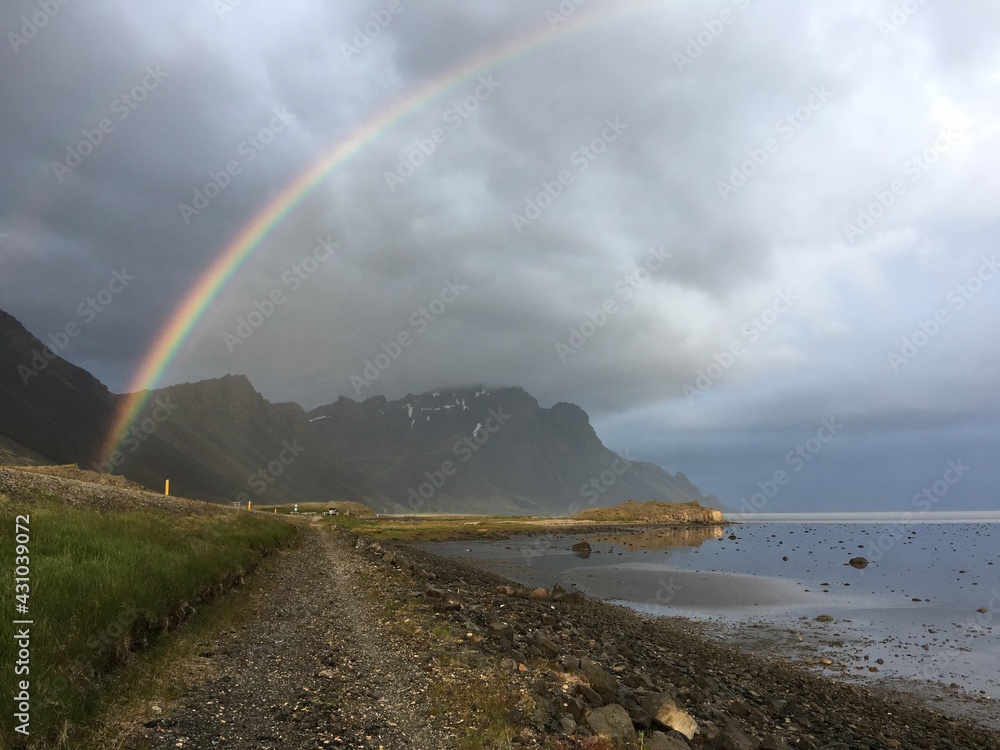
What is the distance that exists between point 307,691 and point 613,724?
6.49m

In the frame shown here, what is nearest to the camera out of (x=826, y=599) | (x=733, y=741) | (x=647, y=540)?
(x=733, y=741)

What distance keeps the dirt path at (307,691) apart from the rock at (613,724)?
2.88 metres

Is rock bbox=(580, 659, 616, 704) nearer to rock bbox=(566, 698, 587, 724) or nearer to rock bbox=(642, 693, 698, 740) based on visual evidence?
rock bbox=(642, 693, 698, 740)

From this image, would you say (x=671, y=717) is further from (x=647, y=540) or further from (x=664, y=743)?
(x=647, y=540)

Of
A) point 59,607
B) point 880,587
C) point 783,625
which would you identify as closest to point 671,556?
point 880,587

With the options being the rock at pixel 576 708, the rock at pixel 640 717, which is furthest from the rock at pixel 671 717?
the rock at pixel 576 708

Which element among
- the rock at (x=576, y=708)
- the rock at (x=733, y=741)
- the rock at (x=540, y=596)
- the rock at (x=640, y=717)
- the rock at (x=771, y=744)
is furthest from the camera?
the rock at (x=540, y=596)

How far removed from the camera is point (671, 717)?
1223 cm

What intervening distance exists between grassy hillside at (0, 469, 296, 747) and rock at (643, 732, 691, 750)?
9.59 meters

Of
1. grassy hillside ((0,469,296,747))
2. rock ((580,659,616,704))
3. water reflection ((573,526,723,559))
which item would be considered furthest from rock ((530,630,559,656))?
water reflection ((573,526,723,559))

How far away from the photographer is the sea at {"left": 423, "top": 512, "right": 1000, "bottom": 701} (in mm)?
27266

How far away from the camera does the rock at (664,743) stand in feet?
34.0

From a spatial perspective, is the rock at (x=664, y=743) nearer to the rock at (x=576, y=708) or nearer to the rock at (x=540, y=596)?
the rock at (x=576, y=708)

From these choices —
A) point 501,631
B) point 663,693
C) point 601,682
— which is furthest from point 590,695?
point 501,631
